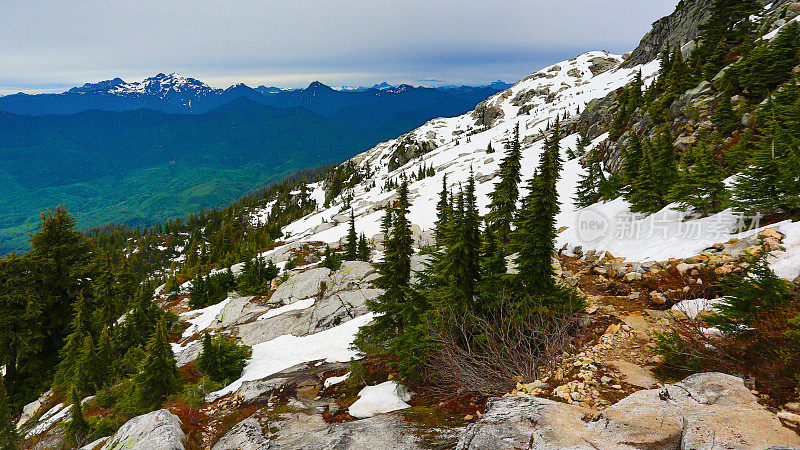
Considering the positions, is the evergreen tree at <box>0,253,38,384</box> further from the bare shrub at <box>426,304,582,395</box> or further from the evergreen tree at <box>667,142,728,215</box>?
the evergreen tree at <box>667,142,728,215</box>

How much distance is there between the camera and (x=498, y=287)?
1133 cm

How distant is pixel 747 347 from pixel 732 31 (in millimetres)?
50399

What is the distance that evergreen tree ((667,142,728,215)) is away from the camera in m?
15.5

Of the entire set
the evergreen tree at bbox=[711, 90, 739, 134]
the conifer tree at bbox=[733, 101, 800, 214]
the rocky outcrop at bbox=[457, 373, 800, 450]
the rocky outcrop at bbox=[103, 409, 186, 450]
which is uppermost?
the evergreen tree at bbox=[711, 90, 739, 134]

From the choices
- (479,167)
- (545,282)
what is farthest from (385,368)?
(479,167)

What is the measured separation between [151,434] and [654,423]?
11999mm

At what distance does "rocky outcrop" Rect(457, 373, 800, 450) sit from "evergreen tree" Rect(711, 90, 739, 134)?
87.3ft

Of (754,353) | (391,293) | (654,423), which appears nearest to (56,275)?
(391,293)

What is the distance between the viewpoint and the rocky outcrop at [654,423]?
4012 mm

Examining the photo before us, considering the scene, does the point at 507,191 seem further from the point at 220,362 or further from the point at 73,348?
the point at 73,348

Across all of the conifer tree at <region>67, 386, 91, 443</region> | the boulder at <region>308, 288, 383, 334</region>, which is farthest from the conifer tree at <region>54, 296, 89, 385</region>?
the boulder at <region>308, 288, 383, 334</region>

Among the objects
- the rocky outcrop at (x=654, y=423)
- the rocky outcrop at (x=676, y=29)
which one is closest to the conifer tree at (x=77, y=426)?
the rocky outcrop at (x=654, y=423)

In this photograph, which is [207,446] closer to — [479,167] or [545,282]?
[545,282]

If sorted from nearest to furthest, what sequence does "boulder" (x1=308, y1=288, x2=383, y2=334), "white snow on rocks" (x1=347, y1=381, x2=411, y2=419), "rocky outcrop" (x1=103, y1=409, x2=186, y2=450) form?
"rocky outcrop" (x1=103, y1=409, x2=186, y2=450) < "white snow on rocks" (x1=347, y1=381, x2=411, y2=419) < "boulder" (x1=308, y1=288, x2=383, y2=334)
